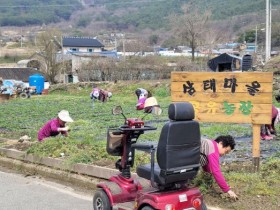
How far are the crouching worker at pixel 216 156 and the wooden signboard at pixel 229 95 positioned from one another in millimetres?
1091

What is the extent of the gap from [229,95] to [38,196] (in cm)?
325

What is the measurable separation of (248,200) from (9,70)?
53817 millimetres

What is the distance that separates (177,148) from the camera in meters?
4.40

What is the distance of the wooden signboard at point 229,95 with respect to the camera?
20.0ft

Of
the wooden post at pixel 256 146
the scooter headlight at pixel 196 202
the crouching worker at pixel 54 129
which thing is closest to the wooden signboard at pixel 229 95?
the wooden post at pixel 256 146

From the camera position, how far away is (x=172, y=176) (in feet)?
14.4

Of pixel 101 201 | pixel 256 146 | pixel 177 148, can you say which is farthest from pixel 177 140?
pixel 256 146

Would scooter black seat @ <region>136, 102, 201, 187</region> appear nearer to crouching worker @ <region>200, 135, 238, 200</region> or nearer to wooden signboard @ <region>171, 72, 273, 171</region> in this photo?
crouching worker @ <region>200, 135, 238, 200</region>

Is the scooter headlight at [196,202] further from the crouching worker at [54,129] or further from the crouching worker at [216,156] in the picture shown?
the crouching worker at [54,129]

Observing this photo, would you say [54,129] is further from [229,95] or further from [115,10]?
[115,10]

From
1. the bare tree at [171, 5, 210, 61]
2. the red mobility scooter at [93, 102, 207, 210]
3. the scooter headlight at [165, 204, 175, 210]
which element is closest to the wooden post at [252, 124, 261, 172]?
the red mobility scooter at [93, 102, 207, 210]

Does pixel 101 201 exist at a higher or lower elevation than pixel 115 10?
lower

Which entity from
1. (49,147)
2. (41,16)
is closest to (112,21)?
(41,16)

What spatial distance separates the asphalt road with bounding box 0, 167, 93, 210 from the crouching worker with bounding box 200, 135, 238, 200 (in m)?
1.75
